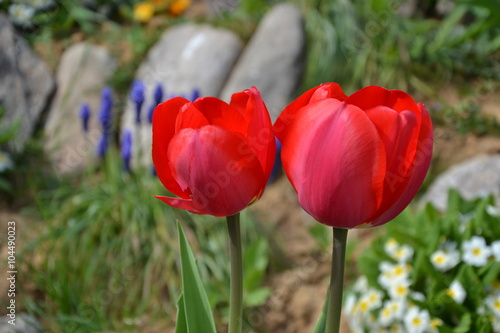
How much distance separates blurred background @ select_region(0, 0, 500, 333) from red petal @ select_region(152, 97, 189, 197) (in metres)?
1.71

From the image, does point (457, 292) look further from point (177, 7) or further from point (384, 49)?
point (177, 7)

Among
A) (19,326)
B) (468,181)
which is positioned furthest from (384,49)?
(19,326)

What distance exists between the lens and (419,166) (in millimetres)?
738

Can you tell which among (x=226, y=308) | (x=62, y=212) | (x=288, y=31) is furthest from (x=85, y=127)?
(x=288, y=31)

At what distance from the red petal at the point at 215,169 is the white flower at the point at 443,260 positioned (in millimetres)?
1517

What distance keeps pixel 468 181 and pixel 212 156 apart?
9.66ft

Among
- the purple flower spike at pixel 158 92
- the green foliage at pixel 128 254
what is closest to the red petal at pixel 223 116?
the purple flower spike at pixel 158 92

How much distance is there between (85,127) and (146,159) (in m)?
0.60

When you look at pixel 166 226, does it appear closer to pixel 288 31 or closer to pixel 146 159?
pixel 146 159

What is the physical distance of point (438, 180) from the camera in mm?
3523

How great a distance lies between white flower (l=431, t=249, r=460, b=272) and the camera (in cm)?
213

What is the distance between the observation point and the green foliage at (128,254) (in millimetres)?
2857

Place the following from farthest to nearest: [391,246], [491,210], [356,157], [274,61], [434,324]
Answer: [274,61] → [491,210] → [391,246] → [434,324] → [356,157]

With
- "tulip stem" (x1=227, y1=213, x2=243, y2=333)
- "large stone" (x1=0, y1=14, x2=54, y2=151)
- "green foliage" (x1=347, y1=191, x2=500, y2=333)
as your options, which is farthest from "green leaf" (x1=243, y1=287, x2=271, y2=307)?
"tulip stem" (x1=227, y1=213, x2=243, y2=333)
